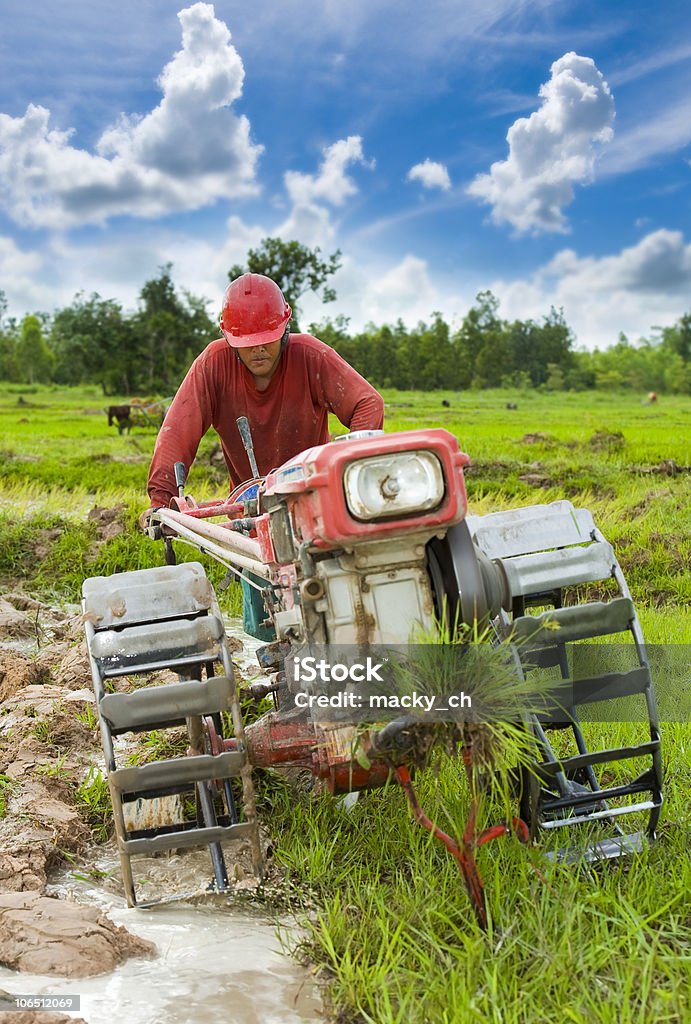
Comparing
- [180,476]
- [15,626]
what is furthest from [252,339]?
[15,626]

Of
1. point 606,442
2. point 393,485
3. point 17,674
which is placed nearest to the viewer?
point 393,485

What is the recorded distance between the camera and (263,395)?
389cm

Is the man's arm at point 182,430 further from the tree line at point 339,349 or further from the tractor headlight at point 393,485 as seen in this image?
the tree line at point 339,349

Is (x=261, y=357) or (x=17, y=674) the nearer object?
(x=261, y=357)

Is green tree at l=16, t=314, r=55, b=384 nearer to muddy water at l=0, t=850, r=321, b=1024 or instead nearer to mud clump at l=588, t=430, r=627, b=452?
mud clump at l=588, t=430, r=627, b=452

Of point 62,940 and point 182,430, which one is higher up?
point 182,430

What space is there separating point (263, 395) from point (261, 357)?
23cm

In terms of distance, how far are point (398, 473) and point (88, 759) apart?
2.17 m

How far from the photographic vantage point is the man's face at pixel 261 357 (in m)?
3.67

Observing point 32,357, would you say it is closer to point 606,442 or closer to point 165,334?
point 165,334

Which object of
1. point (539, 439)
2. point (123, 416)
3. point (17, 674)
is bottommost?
point (17, 674)

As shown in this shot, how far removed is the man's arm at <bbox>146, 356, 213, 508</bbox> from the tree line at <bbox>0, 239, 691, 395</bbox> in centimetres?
2709

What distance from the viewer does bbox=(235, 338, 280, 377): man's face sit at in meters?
3.67

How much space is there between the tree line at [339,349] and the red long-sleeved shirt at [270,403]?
27.0m
